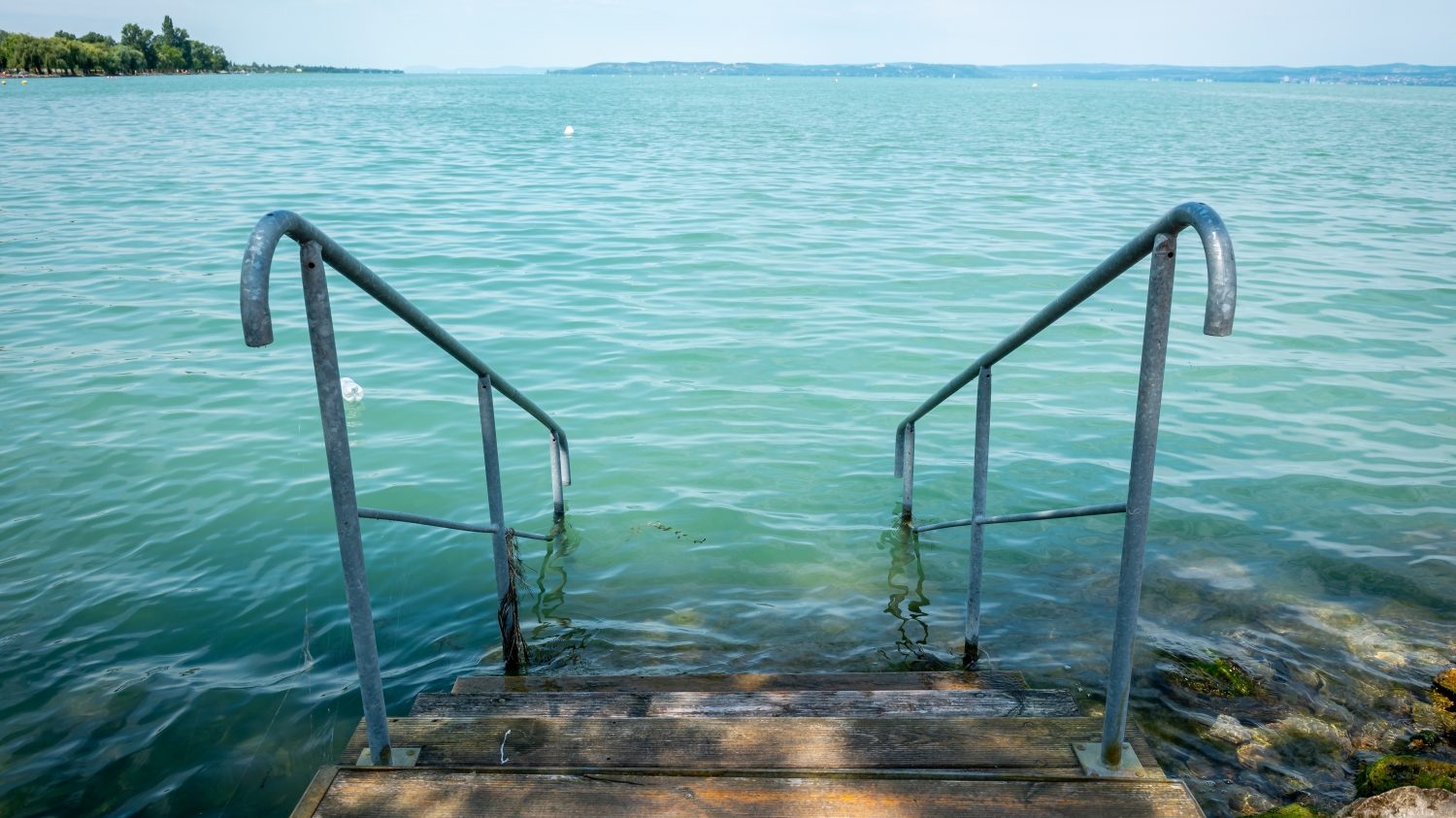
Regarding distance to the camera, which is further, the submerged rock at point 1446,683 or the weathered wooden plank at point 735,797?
the submerged rock at point 1446,683

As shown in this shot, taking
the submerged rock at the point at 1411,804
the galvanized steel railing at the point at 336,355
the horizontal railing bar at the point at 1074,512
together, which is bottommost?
the submerged rock at the point at 1411,804

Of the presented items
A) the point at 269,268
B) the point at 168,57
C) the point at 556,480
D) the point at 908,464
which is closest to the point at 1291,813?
the point at 908,464

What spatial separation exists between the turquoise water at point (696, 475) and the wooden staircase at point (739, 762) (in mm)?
1308

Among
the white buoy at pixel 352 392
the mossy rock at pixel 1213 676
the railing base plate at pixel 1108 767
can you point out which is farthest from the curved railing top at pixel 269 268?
the white buoy at pixel 352 392

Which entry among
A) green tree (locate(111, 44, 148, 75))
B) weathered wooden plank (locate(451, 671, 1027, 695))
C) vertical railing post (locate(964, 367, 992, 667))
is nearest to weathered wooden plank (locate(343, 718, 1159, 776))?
weathered wooden plank (locate(451, 671, 1027, 695))

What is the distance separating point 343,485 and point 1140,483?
5.07ft

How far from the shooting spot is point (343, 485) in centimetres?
199

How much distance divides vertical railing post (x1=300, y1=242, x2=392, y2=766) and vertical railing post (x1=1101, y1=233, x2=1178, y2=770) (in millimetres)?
1441

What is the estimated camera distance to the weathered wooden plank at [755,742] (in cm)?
218

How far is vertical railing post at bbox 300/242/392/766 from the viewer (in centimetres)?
185

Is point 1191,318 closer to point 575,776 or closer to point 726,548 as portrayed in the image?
point 726,548

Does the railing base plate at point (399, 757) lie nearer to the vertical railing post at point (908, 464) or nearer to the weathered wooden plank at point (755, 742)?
the weathered wooden plank at point (755, 742)

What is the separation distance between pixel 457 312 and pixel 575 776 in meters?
9.80

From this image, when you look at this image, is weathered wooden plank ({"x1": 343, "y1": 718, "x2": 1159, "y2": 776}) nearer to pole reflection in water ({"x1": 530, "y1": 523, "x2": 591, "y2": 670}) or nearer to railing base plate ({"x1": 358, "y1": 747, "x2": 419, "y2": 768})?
railing base plate ({"x1": 358, "y1": 747, "x2": 419, "y2": 768})
